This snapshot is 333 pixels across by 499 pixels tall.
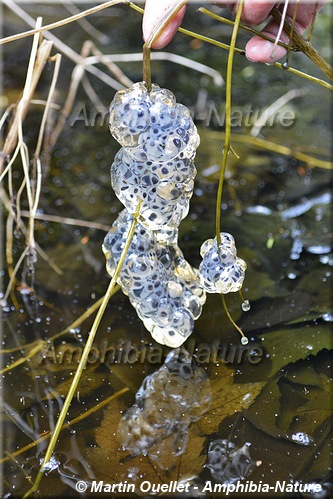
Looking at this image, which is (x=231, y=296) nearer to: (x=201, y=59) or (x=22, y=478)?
(x=22, y=478)

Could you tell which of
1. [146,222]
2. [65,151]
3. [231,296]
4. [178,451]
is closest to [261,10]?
[146,222]

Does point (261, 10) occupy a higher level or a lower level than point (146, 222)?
higher

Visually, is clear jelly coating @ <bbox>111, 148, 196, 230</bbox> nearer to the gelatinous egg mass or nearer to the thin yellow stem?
the gelatinous egg mass

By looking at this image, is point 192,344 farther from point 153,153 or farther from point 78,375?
point 153,153

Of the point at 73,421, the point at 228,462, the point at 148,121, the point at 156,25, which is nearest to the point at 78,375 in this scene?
the point at 73,421

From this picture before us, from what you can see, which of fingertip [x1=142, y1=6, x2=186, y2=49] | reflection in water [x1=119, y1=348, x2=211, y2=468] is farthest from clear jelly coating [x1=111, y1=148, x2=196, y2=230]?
reflection in water [x1=119, y1=348, x2=211, y2=468]

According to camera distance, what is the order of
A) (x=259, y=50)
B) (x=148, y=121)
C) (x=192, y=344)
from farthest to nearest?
(x=192, y=344), (x=259, y=50), (x=148, y=121)
